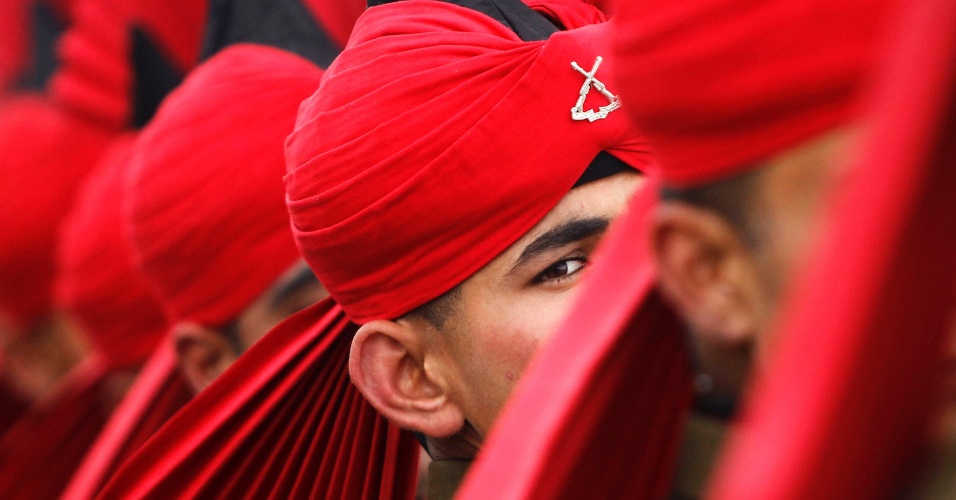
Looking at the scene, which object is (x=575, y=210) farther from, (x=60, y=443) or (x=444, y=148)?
(x=60, y=443)

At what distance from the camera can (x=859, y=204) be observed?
933 mm

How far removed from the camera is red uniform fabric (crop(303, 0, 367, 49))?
2992 mm

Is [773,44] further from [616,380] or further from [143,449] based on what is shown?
[143,449]

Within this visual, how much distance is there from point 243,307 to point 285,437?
656mm

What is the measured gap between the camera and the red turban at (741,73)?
1.09 meters

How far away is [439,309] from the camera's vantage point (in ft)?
7.37

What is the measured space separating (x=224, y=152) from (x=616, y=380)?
1.88 metres

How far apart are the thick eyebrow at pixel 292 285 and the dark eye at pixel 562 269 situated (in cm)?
88

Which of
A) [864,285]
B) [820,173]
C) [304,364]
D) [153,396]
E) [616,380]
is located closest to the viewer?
[864,285]

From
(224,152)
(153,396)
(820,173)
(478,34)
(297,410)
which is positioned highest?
(820,173)

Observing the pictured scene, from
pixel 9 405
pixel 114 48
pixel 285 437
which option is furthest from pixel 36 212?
pixel 285 437

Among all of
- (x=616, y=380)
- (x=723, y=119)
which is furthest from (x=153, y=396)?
(x=723, y=119)

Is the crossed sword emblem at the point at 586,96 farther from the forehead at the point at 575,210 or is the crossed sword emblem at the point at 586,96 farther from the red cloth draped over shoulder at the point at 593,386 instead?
the red cloth draped over shoulder at the point at 593,386

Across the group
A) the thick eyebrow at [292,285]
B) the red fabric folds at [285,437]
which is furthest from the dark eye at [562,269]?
the thick eyebrow at [292,285]
